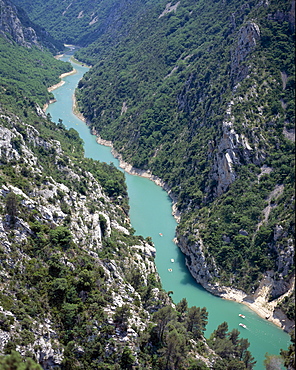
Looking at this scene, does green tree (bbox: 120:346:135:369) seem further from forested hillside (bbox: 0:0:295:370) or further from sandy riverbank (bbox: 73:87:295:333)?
sandy riverbank (bbox: 73:87:295:333)

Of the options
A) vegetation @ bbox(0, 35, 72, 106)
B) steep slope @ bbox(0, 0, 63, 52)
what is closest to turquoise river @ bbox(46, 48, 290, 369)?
vegetation @ bbox(0, 35, 72, 106)

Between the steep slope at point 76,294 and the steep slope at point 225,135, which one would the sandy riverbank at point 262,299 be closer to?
the steep slope at point 225,135

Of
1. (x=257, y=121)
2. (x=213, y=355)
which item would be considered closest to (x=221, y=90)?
(x=257, y=121)

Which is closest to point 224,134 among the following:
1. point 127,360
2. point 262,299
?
point 262,299

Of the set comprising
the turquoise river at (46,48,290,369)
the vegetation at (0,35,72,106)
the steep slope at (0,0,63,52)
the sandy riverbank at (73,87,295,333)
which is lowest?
the vegetation at (0,35,72,106)

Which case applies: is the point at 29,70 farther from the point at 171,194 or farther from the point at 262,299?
the point at 262,299

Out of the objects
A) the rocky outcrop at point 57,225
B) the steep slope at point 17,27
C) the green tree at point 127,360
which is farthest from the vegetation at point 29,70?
the green tree at point 127,360
